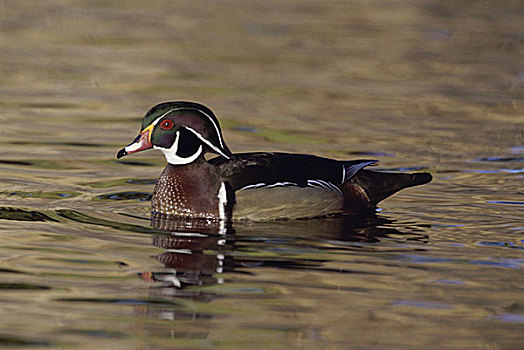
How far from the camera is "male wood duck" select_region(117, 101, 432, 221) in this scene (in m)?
8.94

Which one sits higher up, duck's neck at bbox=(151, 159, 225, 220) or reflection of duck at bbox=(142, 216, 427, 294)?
duck's neck at bbox=(151, 159, 225, 220)

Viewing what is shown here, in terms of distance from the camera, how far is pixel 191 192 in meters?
9.05

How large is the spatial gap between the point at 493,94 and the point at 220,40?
4811 mm

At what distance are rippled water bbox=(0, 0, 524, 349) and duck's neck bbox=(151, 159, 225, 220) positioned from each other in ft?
0.89

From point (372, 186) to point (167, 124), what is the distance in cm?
177

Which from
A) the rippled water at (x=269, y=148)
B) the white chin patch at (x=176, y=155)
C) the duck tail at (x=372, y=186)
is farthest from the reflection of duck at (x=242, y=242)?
the white chin patch at (x=176, y=155)

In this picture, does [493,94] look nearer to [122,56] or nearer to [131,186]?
[122,56]

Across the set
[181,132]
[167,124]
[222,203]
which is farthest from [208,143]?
[222,203]

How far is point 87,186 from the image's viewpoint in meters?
10.0

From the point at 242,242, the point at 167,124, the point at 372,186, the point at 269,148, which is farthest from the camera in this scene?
the point at 269,148

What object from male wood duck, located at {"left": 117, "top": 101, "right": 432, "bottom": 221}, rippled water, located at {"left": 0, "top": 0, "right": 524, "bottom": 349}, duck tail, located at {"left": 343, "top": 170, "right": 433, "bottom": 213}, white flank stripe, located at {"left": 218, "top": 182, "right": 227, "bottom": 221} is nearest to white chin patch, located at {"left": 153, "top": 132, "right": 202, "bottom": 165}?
male wood duck, located at {"left": 117, "top": 101, "right": 432, "bottom": 221}

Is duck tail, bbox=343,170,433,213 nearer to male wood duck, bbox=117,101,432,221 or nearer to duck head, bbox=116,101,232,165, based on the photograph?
male wood duck, bbox=117,101,432,221

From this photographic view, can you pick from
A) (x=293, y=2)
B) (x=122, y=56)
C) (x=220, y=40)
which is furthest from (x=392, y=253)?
(x=293, y=2)

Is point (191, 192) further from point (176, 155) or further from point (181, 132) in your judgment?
point (181, 132)
